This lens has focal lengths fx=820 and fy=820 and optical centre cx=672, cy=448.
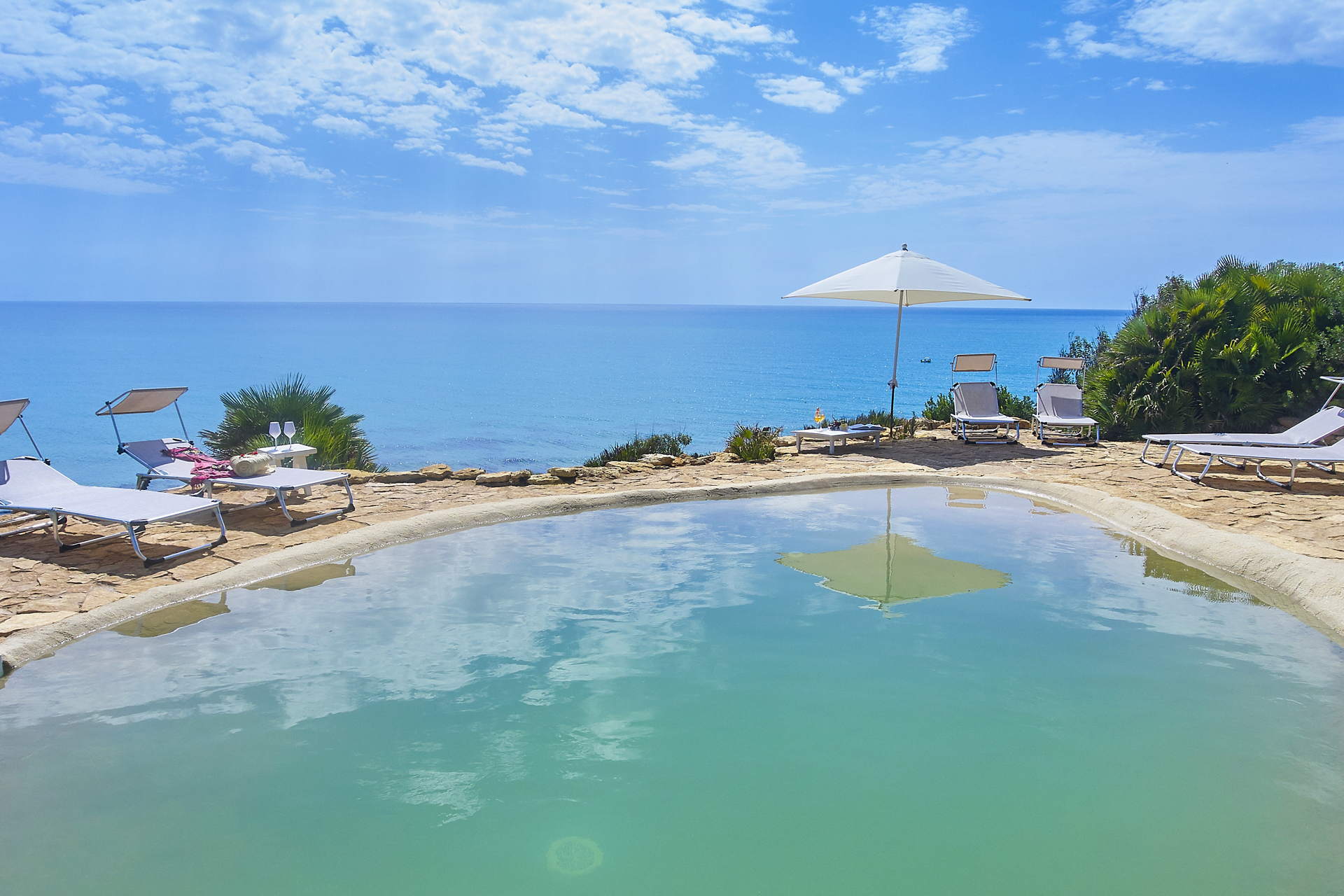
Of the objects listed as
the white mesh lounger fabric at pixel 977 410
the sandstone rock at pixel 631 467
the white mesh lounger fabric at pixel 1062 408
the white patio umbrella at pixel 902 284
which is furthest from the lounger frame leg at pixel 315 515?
the white mesh lounger fabric at pixel 1062 408

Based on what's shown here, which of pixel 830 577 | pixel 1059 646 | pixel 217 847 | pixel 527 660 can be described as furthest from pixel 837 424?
pixel 217 847

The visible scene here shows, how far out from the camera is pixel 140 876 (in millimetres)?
2965

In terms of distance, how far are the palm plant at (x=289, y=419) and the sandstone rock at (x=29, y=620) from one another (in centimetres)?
462

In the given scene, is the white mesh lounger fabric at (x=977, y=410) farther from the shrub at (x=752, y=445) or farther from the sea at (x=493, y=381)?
the sea at (x=493, y=381)

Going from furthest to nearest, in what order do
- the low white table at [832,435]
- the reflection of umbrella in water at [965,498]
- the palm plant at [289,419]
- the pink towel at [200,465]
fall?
the low white table at [832,435] < the palm plant at [289,419] < the reflection of umbrella in water at [965,498] < the pink towel at [200,465]

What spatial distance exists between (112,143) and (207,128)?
67.2 ft

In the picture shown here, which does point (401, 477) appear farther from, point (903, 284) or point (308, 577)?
point (903, 284)

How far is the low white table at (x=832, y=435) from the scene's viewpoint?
10.4m

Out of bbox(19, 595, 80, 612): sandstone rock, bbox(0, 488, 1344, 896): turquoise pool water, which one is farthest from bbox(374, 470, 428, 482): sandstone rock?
bbox(19, 595, 80, 612): sandstone rock

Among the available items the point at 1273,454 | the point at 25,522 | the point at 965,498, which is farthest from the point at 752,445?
the point at 25,522

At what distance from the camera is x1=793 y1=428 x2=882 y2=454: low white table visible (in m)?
10.4

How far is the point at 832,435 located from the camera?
34.0ft

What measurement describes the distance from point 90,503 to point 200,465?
1.42 metres

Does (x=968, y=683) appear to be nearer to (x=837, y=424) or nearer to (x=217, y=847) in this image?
(x=217, y=847)
